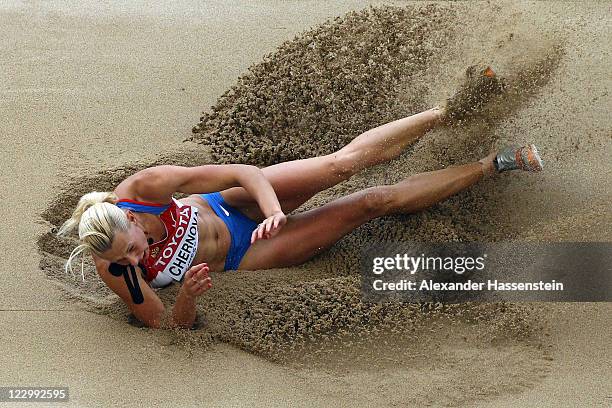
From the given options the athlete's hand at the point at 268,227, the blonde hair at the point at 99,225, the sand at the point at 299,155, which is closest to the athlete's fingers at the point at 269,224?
the athlete's hand at the point at 268,227

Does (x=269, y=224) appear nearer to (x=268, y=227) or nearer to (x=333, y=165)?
(x=268, y=227)

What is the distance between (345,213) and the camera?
4305mm

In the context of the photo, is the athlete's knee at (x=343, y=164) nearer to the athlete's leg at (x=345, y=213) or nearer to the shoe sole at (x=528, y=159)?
Result: the athlete's leg at (x=345, y=213)

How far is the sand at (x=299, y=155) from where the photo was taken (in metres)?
3.75

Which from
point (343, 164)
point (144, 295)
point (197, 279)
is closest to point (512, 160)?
point (343, 164)

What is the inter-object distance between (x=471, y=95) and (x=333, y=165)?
2.42 ft

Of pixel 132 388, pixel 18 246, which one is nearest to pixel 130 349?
pixel 132 388

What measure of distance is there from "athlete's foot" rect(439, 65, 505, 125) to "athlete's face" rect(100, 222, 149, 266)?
1.53 metres

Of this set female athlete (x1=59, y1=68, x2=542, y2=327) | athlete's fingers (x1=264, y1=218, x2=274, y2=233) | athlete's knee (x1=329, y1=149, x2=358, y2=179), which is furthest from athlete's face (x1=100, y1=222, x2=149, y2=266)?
athlete's knee (x1=329, y1=149, x2=358, y2=179)

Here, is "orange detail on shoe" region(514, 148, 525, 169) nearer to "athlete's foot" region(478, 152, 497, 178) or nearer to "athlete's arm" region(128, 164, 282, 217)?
"athlete's foot" region(478, 152, 497, 178)

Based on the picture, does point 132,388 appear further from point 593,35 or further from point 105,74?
point 593,35

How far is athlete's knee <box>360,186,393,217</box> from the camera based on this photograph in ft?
14.1

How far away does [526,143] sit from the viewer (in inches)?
186

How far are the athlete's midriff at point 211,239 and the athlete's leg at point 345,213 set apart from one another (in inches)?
4.3
